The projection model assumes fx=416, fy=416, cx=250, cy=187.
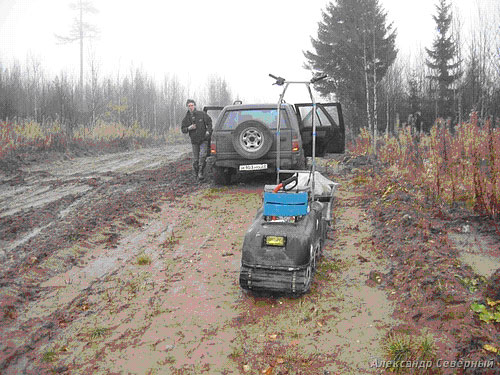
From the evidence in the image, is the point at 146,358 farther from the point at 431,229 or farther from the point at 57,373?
the point at 431,229

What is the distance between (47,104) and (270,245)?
2065 cm

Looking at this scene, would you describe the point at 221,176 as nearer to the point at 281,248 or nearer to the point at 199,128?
the point at 199,128

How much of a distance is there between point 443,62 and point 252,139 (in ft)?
87.0

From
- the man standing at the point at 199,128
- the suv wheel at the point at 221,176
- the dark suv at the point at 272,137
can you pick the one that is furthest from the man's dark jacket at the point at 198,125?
the suv wheel at the point at 221,176

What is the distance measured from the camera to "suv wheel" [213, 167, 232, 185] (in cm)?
916

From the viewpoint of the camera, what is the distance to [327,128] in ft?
29.1

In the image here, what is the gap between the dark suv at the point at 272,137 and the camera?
8.10 metres

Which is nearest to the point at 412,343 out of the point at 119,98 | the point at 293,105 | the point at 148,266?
the point at 148,266

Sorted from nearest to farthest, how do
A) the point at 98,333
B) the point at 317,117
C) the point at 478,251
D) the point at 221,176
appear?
the point at 98,333, the point at 478,251, the point at 317,117, the point at 221,176

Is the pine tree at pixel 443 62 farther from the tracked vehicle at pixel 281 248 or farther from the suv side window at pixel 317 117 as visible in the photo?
the tracked vehicle at pixel 281 248

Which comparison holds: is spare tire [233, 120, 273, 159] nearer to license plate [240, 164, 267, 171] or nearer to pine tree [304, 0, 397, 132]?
license plate [240, 164, 267, 171]

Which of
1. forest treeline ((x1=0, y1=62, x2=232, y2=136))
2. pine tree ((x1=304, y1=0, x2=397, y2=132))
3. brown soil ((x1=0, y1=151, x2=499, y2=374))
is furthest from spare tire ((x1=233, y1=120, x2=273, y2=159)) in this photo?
pine tree ((x1=304, y1=0, x2=397, y2=132))

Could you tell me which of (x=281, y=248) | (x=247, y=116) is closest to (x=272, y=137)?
(x=247, y=116)

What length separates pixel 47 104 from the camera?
21328 mm
